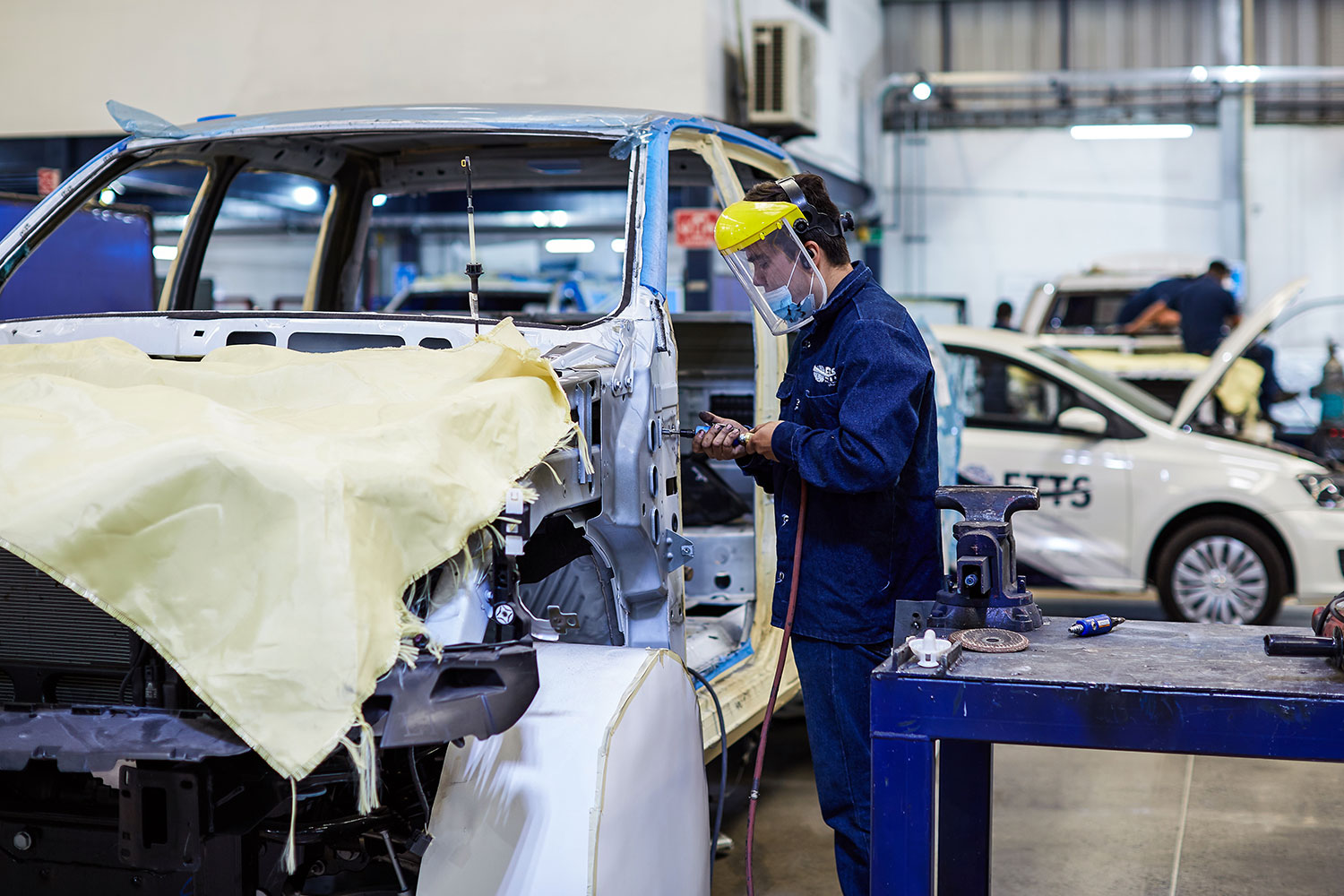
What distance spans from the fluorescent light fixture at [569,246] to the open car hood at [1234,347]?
15410 millimetres

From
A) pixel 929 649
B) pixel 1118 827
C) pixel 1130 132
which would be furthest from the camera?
pixel 1130 132

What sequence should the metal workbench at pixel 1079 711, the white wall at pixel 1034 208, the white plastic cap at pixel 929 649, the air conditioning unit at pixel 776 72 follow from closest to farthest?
the metal workbench at pixel 1079 711
the white plastic cap at pixel 929 649
the air conditioning unit at pixel 776 72
the white wall at pixel 1034 208

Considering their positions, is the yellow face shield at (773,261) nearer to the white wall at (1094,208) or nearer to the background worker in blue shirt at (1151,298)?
the background worker in blue shirt at (1151,298)

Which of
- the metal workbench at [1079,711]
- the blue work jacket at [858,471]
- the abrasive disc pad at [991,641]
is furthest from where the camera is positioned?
the blue work jacket at [858,471]

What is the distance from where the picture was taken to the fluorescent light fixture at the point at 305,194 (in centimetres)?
1444

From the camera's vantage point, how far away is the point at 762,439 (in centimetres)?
307

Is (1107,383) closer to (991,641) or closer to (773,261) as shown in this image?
(773,261)

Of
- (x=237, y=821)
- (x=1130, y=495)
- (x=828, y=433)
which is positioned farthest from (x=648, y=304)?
(x=1130, y=495)

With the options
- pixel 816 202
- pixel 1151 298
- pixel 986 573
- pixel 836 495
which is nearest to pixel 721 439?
pixel 836 495

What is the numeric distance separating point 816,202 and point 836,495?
2.27 ft

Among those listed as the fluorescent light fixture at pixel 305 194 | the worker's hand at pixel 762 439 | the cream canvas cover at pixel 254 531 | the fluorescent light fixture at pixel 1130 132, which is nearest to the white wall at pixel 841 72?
the fluorescent light fixture at pixel 1130 132

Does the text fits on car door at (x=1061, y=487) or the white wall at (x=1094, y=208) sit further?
the white wall at (x=1094, y=208)

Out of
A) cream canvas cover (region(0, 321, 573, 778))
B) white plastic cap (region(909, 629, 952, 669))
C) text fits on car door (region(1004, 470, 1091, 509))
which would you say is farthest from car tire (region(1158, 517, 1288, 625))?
cream canvas cover (region(0, 321, 573, 778))

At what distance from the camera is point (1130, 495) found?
23.8 ft
